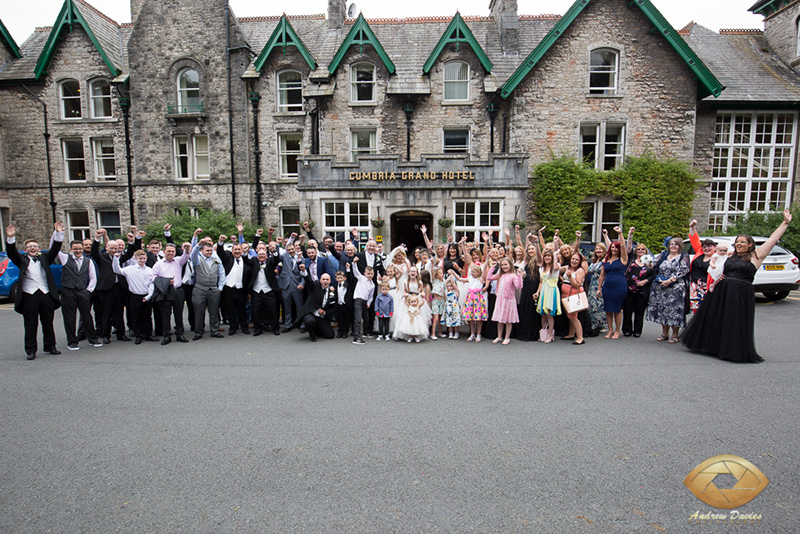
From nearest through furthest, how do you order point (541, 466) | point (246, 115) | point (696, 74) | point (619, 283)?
point (541, 466) < point (619, 283) < point (696, 74) < point (246, 115)

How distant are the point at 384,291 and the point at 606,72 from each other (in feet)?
54.8

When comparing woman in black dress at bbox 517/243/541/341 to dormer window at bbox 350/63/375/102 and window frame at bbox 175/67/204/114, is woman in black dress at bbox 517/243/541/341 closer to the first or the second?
dormer window at bbox 350/63/375/102

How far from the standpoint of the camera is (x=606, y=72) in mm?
19125

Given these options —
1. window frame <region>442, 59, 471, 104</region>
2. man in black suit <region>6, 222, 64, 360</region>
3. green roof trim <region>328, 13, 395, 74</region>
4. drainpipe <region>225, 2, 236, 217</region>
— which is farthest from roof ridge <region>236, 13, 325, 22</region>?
man in black suit <region>6, 222, 64, 360</region>

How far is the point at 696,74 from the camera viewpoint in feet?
60.1

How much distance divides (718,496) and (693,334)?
4.58 metres

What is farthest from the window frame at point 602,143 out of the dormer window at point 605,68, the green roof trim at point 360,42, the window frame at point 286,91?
the window frame at point 286,91

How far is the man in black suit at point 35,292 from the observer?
7.30m

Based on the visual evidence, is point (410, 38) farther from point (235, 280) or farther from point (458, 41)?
point (235, 280)

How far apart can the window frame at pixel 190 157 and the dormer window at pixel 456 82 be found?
39.1 ft

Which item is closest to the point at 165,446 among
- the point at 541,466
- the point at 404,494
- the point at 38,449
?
the point at 38,449

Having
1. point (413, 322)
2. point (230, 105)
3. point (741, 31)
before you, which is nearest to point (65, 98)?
point (230, 105)

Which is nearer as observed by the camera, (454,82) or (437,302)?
(437,302)

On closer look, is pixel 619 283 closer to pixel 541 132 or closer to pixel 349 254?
pixel 349 254
